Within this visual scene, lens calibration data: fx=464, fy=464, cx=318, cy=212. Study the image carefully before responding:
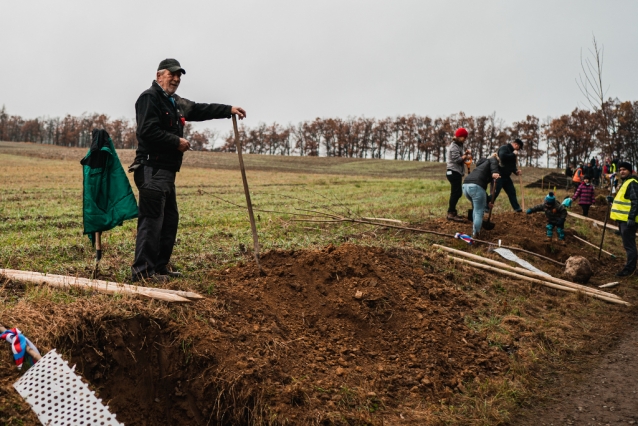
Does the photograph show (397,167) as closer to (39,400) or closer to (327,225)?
(327,225)

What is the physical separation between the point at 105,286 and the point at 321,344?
2.15 metres

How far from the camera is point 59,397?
2959 millimetres

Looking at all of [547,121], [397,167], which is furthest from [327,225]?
[547,121]

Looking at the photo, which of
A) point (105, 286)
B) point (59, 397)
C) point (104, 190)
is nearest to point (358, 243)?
point (104, 190)

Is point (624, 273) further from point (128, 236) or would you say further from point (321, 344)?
point (128, 236)

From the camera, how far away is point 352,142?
3462 inches

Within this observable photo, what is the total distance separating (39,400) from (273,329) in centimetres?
213

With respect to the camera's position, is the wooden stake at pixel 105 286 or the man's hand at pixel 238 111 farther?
the man's hand at pixel 238 111

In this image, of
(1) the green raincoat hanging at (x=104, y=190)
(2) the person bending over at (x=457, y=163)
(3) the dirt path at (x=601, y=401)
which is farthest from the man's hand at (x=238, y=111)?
(2) the person bending over at (x=457, y=163)

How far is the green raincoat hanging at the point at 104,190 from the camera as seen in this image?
5094mm

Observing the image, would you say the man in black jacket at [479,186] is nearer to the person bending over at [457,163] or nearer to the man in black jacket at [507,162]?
the person bending over at [457,163]

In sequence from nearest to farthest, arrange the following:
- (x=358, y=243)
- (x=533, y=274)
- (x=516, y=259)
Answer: (x=533, y=274) < (x=358, y=243) < (x=516, y=259)

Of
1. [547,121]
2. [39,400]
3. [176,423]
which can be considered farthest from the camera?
[547,121]

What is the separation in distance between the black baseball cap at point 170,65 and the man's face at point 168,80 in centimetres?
4
